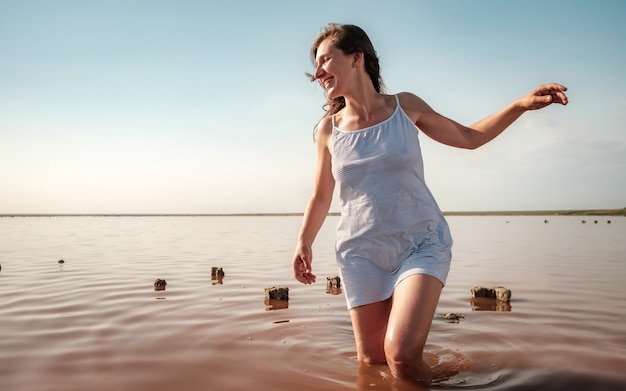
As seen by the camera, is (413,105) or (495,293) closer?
(413,105)

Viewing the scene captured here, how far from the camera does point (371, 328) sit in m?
4.17

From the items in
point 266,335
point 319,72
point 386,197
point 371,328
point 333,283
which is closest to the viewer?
point 386,197

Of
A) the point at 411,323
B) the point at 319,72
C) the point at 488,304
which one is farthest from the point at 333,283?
the point at 411,323

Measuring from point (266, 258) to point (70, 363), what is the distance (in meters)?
10.6

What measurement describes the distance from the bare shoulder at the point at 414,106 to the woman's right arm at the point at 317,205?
72cm

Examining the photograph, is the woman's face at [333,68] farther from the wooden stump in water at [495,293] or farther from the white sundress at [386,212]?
the wooden stump in water at [495,293]

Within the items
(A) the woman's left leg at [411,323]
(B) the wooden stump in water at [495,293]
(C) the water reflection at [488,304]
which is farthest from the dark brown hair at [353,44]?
(B) the wooden stump in water at [495,293]

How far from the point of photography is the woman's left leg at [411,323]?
3.54 m

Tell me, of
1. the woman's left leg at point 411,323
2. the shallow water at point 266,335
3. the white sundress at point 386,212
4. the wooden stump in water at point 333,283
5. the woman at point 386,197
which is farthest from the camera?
the wooden stump in water at point 333,283

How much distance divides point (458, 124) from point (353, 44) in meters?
1.14

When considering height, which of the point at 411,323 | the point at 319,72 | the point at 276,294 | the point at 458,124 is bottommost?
the point at 276,294

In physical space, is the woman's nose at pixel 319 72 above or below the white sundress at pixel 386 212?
above

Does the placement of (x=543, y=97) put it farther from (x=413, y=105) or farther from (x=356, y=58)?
(x=356, y=58)

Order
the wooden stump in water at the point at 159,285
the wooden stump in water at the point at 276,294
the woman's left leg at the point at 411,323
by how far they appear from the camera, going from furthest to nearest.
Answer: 1. the wooden stump in water at the point at 159,285
2. the wooden stump in water at the point at 276,294
3. the woman's left leg at the point at 411,323
